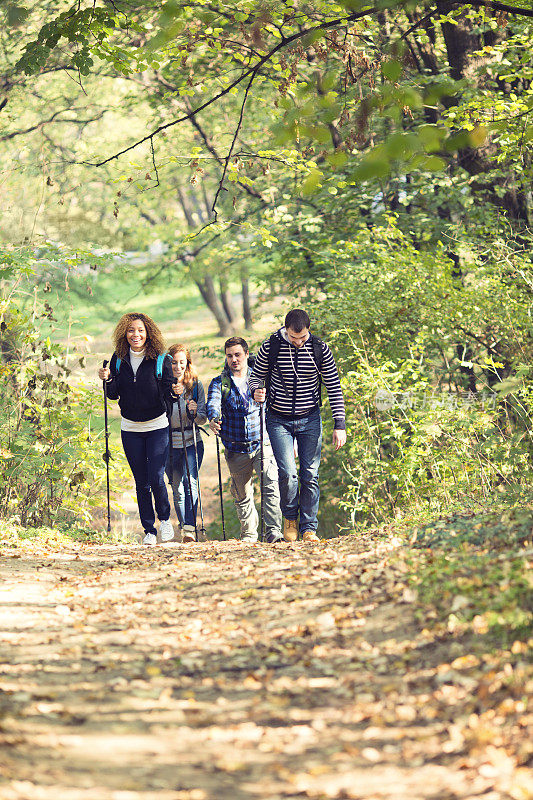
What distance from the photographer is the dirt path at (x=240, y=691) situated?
291 cm

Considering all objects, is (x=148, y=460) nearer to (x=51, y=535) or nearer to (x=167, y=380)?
(x=167, y=380)

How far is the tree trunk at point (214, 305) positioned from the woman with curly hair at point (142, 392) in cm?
2139

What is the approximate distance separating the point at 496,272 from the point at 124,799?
772cm

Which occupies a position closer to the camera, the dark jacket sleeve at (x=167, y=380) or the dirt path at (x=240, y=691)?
the dirt path at (x=240, y=691)

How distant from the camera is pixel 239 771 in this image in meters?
3.02

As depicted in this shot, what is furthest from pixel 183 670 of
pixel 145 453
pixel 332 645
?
pixel 145 453

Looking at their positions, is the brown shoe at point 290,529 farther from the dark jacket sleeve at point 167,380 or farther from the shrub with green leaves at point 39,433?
the shrub with green leaves at point 39,433

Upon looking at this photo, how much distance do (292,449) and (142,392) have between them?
4.62ft

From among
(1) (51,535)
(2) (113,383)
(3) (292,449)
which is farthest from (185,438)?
(1) (51,535)

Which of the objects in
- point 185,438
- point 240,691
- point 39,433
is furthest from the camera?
point 39,433

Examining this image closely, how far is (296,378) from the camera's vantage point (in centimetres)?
705

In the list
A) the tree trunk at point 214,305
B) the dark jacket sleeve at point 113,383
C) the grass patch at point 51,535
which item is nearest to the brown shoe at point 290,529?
the grass patch at point 51,535

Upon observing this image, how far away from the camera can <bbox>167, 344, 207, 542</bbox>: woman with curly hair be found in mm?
7693

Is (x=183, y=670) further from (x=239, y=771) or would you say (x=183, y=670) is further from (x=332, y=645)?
(x=239, y=771)
